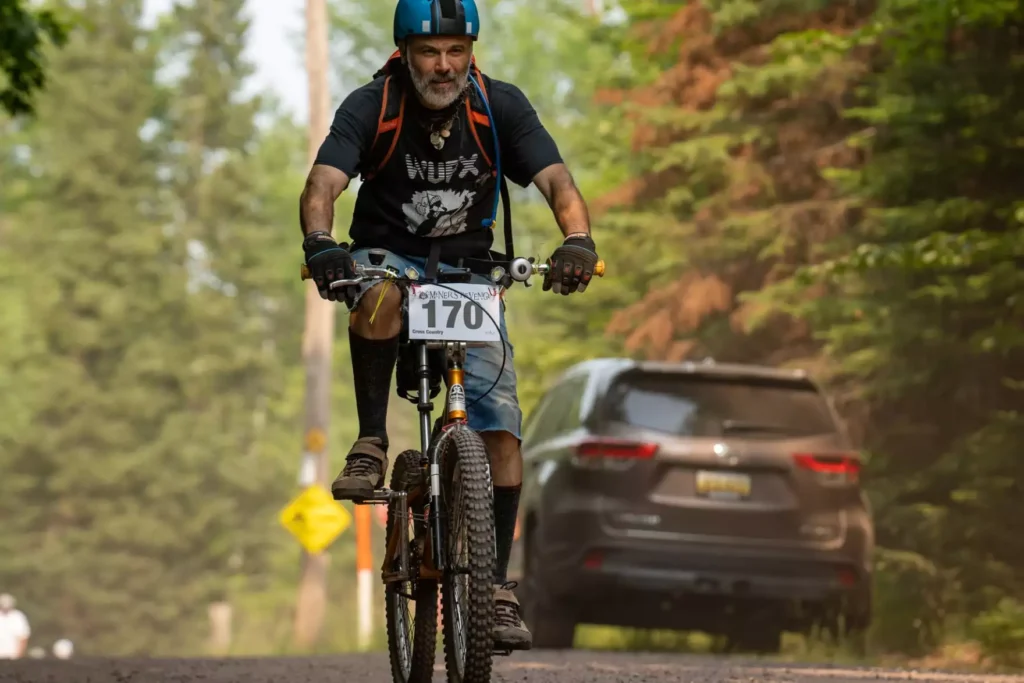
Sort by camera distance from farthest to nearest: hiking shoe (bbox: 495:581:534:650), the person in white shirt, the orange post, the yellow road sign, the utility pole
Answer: the utility pole, the person in white shirt, the yellow road sign, the orange post, hiking shoe (bbox: 495:581:534:650)

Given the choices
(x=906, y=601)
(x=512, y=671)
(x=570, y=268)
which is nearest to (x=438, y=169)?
(x=570, y=268)

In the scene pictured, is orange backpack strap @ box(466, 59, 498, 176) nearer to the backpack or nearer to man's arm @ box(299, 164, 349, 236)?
the backpack

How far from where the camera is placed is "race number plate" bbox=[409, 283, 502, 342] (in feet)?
23.0

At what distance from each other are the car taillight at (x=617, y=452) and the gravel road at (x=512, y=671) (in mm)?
1160

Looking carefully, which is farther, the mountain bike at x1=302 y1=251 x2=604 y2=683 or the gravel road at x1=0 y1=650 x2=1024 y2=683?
the gravel road at x1=0 y1=650 x2=1024 y2=683

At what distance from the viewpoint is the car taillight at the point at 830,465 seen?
1272 centimetres

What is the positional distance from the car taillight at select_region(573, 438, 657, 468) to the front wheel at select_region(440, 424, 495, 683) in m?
5.59

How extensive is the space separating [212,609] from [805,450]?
211 ft

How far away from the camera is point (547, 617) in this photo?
1288cm

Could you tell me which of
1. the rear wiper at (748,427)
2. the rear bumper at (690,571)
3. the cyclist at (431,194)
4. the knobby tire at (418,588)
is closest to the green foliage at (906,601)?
the rear bumper at (690,571)

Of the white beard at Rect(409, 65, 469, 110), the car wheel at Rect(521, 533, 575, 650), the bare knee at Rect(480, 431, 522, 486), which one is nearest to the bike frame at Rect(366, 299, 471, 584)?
the bare knee at Rect(480, 431, 522, 486)

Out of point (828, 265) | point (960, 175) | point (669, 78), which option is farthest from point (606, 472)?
point (669, 78)

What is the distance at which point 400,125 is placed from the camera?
716cm

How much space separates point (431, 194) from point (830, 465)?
20.1 feet
